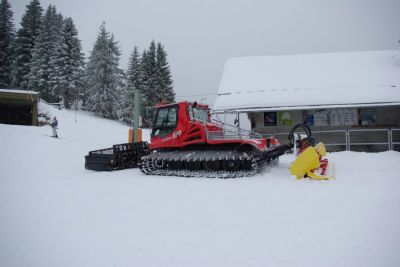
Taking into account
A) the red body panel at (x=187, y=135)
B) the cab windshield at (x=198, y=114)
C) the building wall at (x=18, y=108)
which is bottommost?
the red body panel at (x=187, y=135)

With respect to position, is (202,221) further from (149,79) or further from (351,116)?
(149,79)

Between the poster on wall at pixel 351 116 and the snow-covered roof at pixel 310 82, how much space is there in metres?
1.10

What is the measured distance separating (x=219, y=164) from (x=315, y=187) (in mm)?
3185

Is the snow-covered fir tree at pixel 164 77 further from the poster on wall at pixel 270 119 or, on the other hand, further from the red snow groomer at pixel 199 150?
the red snow groomer at pixel 199 150

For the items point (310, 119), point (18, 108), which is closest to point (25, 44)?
point (18, 108)

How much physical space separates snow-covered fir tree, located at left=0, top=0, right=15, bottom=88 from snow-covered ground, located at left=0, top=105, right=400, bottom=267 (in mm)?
34996

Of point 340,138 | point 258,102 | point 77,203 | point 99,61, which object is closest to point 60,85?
point 99,61

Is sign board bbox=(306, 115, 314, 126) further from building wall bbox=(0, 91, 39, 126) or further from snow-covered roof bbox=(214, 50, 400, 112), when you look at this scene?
building wall bbox=(0, 91, 39, 126)

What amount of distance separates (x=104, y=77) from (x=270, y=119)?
1078 inches

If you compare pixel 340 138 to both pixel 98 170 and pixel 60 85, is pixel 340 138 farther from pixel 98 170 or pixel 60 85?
pixel 60 85

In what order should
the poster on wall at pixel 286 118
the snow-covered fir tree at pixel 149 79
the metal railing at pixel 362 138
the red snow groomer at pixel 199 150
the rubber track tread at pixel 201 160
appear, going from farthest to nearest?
the snow-covered fir tree at pixel 149 79
the poster on wall at pixel 286 118
the metal railing at pixel 362 138
the red snow groomer at pixel 199 150
the rubber track tread at pixel 201 160

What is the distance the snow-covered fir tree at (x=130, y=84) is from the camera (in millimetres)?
37562

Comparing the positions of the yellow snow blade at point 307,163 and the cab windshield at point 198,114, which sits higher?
the cab windshield at point 198,114

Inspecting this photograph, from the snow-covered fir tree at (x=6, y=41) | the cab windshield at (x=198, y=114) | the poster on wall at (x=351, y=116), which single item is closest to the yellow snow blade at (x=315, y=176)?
the cab windshield at (x=198, y=114)
